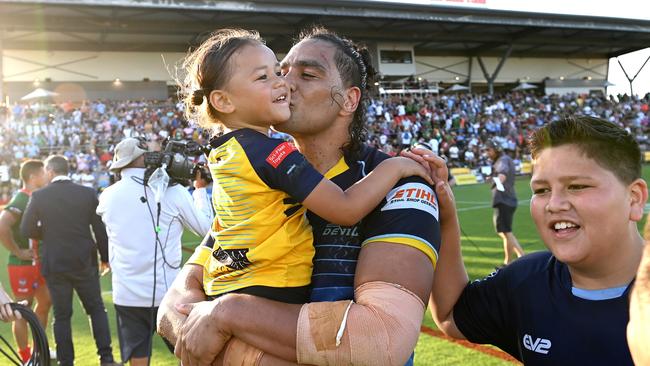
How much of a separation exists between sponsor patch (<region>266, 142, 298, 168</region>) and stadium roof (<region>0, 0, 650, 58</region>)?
2184cm

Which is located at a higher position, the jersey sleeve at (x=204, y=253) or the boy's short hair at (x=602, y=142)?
the boy's short hair at (x=602, y=142)

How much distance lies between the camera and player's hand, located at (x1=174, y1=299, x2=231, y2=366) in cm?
180

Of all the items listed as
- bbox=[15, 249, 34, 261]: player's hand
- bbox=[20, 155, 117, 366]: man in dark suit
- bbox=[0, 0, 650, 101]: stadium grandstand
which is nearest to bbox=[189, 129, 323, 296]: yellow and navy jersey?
bbox=[20, 155, 117, 366]: man in dark suit

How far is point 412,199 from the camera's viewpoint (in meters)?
1.96

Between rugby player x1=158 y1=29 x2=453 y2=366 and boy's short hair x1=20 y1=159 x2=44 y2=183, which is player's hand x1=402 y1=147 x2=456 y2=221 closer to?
rugby player x1=158 y1=29 x2=453 y2=366

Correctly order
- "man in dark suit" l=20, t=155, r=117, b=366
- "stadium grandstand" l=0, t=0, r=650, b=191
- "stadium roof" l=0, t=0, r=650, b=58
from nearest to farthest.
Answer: "man in dark suit" l=20, t=155, r=117, b=366 < "stadium grandstand" l=0, t=0, r=650, b=191 < "stadium roof" l=0, t=0, r=650, b=58

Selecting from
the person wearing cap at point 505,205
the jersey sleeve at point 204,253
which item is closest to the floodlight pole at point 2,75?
the person wearing cap at point 505,205

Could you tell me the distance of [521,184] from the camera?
21.8 metres

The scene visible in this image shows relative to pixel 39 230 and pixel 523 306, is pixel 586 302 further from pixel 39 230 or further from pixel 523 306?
pixel 39 230

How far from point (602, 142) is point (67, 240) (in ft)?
17.3

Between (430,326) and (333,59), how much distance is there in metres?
4.42

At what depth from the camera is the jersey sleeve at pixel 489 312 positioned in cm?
214

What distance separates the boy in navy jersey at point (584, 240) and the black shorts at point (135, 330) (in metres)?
3.67

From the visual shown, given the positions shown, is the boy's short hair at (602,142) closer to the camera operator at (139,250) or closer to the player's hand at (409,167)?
the player's hand at (409,167)
